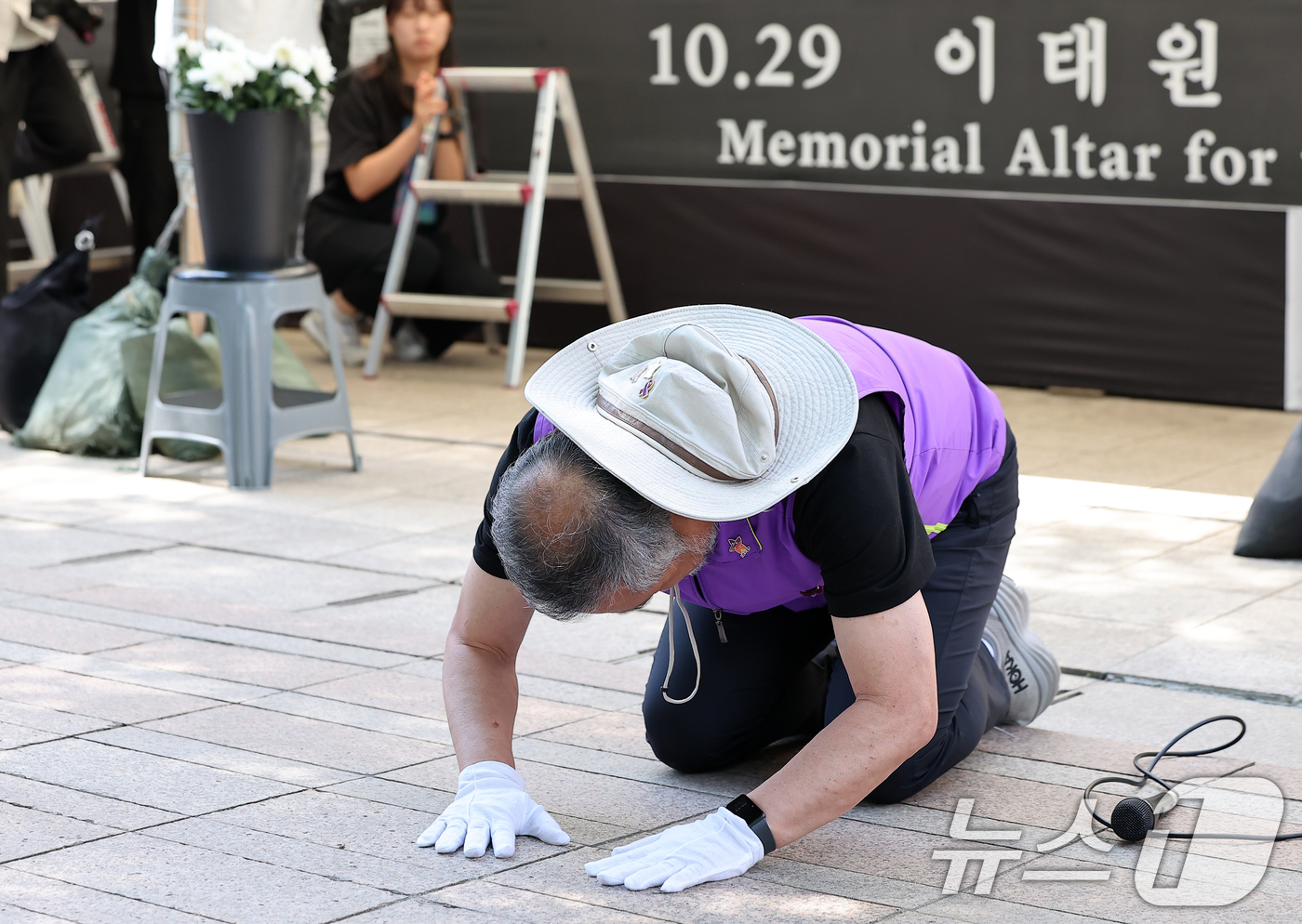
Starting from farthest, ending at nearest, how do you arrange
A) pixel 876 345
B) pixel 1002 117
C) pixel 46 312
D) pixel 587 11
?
pixel 587 11 < pixel 1002 117 < pixel 46 312 < pixel 876 345

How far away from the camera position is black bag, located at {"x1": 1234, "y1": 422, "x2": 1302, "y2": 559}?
411cm

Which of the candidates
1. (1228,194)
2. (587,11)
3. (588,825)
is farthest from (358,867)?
(587,11)

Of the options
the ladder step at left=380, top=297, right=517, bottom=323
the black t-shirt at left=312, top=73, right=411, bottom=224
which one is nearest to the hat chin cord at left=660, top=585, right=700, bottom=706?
the ladder step at left=380, top=297, right=517, bottom=323

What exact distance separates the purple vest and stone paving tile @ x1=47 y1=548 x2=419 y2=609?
4.89 ft

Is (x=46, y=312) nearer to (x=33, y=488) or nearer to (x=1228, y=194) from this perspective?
(x=33, y=488)

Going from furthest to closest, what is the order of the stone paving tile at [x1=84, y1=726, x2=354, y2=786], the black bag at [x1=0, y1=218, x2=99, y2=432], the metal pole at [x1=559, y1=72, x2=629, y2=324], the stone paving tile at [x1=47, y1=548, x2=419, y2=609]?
1. the metal pole at [x1=559, y1=72, x2=629, y2=324]
2. the black bag at [x1=0, y1=218, x2=99, y2=432]
3. the stone paving tile at [x1=47, y1=548, x2=419, y2=609]
4. the stone paving tile at [x1=84, y1=726, x2=354, y2=786]

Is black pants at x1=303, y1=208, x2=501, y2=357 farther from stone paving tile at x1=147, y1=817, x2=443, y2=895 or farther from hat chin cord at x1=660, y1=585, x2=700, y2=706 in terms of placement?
stone paving tile at x1=147, y1=817, x2=443, y2=895

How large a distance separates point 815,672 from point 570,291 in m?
4.37

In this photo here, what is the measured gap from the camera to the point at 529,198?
6.73m

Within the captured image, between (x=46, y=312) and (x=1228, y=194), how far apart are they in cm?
410

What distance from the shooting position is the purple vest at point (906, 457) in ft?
7.51

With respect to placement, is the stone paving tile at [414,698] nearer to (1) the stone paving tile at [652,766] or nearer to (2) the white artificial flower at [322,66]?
(1) the stone paving tile at [652,766]

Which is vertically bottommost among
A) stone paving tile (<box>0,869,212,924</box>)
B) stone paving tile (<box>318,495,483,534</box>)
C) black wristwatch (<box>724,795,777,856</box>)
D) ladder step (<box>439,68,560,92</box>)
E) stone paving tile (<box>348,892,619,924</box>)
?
stone paving tile (<box>318,495,483,534</box>)

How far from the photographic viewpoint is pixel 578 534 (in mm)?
2002
